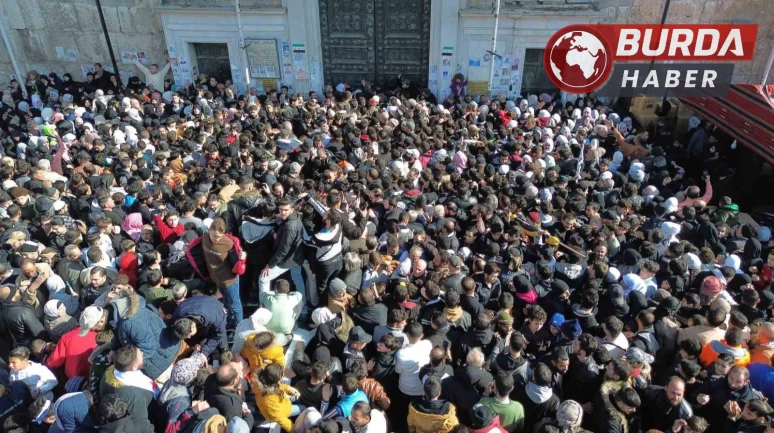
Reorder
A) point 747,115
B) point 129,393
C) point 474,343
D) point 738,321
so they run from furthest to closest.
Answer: point 747,115 < point 474,343 < point 738,321 < point 129,393

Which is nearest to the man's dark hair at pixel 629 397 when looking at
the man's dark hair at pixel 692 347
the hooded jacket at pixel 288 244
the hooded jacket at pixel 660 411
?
the hooded jacket at pixel 660 411

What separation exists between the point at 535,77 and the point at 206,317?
10.9 m

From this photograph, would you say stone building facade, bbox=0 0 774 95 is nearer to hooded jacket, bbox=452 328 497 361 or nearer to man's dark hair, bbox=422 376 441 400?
hooded jacket, bbox=452 328 497 361

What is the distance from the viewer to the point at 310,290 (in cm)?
502

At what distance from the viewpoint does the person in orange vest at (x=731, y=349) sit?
371 centimetres

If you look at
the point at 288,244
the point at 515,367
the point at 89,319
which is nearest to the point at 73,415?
the point at 89,319

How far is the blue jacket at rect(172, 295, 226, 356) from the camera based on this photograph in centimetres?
392

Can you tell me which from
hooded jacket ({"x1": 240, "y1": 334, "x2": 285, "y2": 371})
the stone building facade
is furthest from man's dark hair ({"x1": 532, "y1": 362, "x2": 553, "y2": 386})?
the stone building facade

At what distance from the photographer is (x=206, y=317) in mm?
3953

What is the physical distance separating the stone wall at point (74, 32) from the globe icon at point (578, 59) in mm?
9978

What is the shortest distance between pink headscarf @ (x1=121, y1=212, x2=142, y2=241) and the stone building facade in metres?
7.97

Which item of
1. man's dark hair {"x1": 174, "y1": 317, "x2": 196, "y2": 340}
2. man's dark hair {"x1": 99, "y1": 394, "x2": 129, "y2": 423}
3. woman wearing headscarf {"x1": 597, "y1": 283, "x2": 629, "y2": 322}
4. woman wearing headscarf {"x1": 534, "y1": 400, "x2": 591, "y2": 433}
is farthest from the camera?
woman wearing headscarf {"x1": 597, "y1": 283, "x2": 629, "y2": 322}

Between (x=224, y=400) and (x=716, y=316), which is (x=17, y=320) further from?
(x=716, y=316)

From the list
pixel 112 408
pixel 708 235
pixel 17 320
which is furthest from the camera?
pixel 708 235
